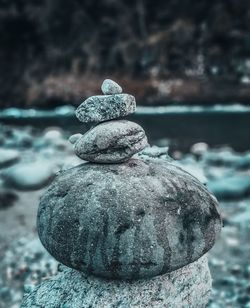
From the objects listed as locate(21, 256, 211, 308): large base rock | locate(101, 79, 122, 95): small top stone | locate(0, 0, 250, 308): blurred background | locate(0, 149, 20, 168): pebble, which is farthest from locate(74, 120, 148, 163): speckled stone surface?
locate(0, 149, 20, 168): pebble

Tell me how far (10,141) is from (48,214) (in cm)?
1026

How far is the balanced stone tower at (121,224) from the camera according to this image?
3.12 meters

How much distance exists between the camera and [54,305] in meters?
3.55

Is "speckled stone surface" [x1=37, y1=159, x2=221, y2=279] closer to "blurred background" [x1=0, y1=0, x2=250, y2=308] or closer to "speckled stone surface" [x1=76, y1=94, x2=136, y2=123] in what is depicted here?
"speckled stone surface" [x1=76, y1=94, x2=136, y2=123]

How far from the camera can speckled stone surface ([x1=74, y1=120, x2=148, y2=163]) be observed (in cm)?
336

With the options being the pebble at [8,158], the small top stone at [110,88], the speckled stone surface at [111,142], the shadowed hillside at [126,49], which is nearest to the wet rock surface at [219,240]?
the pebble at [8,158]

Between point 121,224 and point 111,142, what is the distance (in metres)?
0.59

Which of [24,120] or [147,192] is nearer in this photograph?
[147,192]

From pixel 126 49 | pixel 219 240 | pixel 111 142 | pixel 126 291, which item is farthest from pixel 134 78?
pixel 126 291

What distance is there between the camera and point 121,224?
10.2ft

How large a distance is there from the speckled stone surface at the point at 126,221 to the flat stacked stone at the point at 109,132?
0.36 feet

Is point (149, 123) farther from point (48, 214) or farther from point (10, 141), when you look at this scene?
point (48, 214)

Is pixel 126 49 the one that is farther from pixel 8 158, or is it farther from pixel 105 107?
pixel 105 107

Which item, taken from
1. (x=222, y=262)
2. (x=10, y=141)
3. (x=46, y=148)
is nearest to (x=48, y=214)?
(x=222, y=262)
